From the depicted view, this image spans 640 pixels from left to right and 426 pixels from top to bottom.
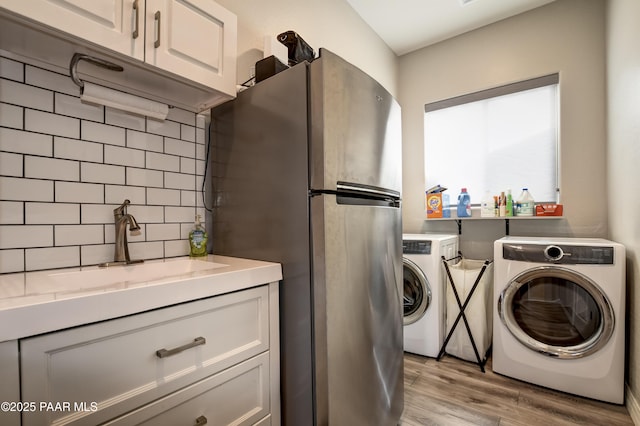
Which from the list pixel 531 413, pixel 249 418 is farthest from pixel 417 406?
pixel 249 418

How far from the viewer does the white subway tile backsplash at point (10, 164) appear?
3.12 ft

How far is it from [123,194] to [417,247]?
193cm

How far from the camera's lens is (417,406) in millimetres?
1681

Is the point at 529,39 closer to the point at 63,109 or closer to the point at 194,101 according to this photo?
the point at 194,101

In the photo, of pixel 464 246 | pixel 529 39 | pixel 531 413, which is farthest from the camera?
pixel 464 246

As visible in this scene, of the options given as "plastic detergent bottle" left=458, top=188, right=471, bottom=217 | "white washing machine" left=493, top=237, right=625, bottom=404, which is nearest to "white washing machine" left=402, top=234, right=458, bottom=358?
"white washing machine" left=493, top=237, right=625, bottom=404

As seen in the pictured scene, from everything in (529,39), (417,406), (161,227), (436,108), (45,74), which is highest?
(529,39)

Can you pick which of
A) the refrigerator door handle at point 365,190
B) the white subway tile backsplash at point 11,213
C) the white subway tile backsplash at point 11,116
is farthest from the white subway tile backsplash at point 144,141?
the refrigerator door handle at point 365,190

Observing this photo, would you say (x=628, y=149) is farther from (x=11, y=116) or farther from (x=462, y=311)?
(x=11, y=116)

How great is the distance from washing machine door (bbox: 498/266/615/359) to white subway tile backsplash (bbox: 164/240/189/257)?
6.43ft

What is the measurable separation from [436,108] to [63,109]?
301 cm

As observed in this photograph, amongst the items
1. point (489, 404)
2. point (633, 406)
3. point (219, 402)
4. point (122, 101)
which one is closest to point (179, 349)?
point (219, 402)

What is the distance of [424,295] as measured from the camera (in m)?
2.22

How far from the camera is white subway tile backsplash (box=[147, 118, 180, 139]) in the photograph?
51.7 inches
